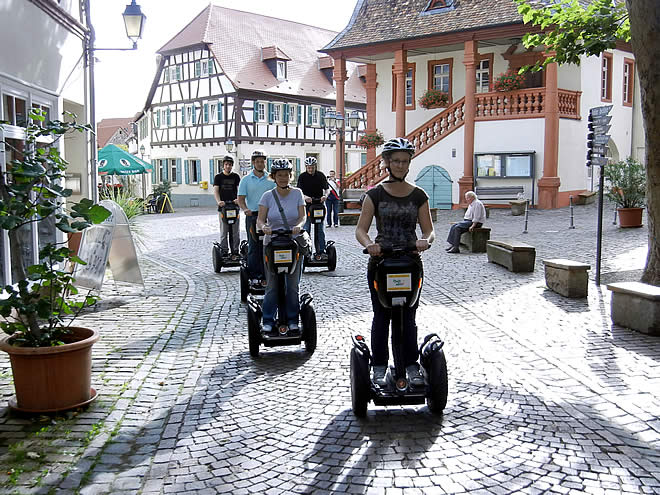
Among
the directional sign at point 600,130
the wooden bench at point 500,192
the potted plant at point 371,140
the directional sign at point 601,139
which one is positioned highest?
the potted plant at point 371,140

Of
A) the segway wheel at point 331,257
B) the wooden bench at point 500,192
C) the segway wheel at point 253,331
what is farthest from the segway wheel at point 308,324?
the wooden bench at point 500,192

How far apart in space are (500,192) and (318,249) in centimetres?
1522

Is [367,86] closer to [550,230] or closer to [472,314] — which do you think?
[550,230]

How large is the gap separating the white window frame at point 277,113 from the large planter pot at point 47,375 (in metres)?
40.4

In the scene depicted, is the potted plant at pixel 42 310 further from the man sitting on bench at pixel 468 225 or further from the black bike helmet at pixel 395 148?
the man sitting on bench at pixel 468 225

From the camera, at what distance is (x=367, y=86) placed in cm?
3341

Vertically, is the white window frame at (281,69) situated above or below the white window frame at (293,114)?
above

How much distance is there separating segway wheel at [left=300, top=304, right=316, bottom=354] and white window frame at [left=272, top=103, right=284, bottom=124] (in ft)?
127

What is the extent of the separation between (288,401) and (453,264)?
8.89m

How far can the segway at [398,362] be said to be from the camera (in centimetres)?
507

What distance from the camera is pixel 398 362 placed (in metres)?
5.21

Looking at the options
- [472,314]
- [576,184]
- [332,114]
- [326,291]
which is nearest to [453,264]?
[326,291]

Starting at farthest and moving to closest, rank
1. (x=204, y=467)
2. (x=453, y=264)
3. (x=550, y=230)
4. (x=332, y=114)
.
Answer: (x=332, y=114) → (x=550, y=230) → (x=453, y=264) → (x=204, y=467)

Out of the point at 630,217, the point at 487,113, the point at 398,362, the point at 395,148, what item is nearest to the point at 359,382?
the point at 398,362
